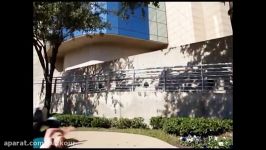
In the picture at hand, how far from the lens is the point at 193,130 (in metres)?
9.26

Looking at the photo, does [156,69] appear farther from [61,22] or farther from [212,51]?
[61,22]

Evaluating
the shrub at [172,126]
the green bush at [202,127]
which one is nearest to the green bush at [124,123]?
the shrub at [172,126]

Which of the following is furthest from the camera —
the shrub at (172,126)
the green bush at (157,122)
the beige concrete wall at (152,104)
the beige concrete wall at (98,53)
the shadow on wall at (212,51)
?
the beige concrete wall at (98,53)

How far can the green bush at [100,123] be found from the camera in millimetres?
11866

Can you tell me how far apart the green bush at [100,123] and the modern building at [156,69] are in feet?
2.73

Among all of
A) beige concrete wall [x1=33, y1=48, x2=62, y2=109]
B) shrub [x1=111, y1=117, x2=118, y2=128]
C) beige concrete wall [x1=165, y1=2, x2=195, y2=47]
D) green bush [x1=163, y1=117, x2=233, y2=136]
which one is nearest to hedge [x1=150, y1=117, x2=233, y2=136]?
green bush [x1=163, y1=117, x2=233, y2=136]

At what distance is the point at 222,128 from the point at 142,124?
371 centimetres

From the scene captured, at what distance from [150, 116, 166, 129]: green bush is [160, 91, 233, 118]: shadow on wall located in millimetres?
568

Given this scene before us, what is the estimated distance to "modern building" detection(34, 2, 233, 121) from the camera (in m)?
10.8

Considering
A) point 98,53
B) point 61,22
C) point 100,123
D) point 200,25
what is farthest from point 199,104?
point 200,25

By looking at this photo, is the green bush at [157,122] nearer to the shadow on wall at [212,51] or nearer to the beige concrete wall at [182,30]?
the shadow on wall at [212,51]
